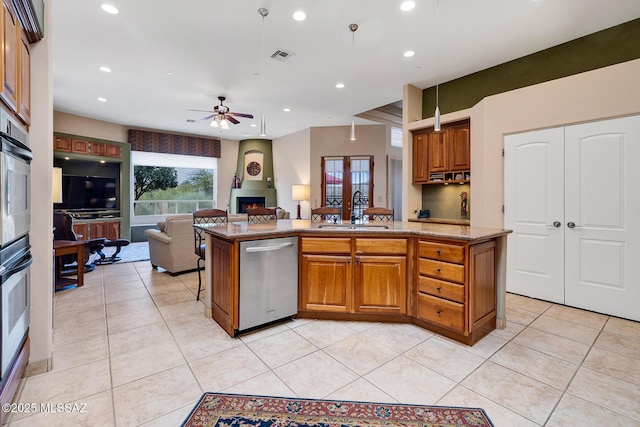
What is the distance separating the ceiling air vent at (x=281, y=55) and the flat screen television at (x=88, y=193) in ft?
19.2

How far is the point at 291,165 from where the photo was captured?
882 centimetres

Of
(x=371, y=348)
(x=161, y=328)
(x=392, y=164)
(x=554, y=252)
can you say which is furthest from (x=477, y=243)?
(x=392, y=164)

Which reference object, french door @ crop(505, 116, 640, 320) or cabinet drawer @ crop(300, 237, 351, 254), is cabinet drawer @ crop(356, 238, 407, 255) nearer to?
cabinet drawer @ crop(300, 237, 351, 254)

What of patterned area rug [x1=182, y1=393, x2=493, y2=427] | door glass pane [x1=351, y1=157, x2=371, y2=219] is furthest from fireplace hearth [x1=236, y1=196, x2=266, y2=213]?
patterned area rug [x1=182, y1=393, x2=493, y2=427]

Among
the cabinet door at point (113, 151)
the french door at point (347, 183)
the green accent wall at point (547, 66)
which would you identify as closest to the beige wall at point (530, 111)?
the green accent wall at point (547, 66)

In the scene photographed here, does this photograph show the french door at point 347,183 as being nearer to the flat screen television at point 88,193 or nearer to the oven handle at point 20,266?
the flat screen television at point 88,193

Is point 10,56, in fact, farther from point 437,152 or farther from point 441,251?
point 437,152

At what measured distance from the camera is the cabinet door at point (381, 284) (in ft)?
9.13

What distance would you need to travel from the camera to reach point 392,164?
7770 millimetres

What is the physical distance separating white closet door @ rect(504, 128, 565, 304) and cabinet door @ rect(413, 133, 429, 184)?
1330 millimetres

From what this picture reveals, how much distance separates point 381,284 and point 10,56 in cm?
299

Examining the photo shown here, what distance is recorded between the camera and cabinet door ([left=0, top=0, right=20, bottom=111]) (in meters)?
1.49

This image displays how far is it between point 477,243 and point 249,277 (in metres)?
1.96

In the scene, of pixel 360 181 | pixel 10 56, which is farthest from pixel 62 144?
pixel 360 181
